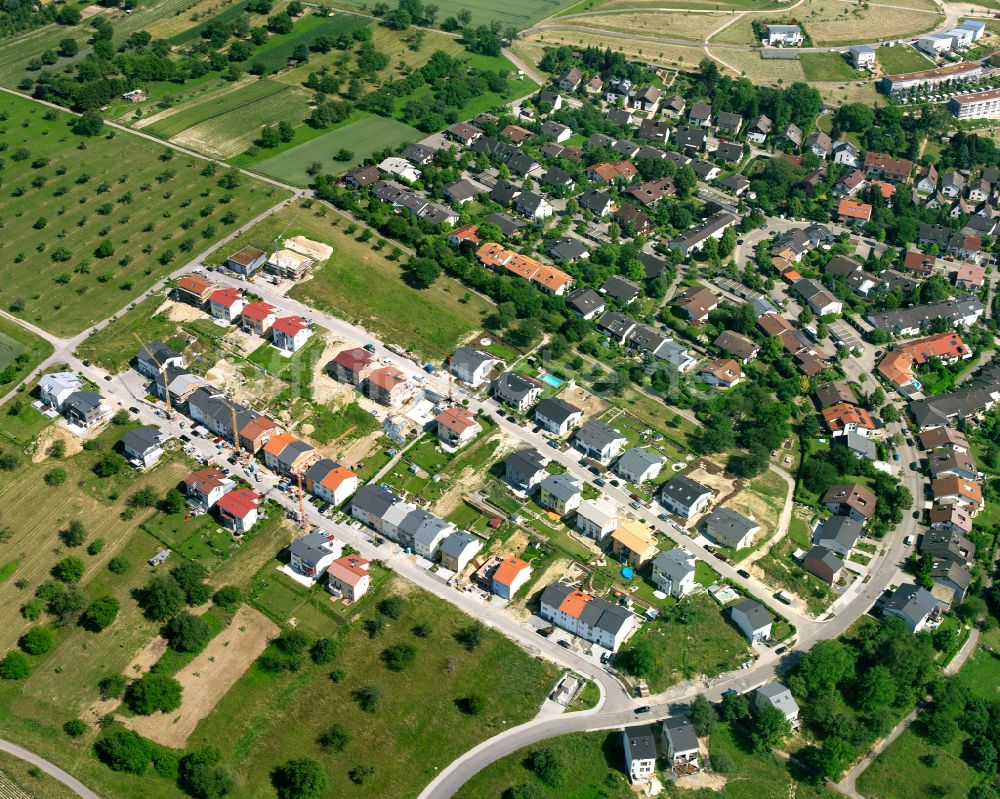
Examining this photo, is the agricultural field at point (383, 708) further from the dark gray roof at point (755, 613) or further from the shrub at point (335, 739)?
the dark gray roof at point (755, 613)

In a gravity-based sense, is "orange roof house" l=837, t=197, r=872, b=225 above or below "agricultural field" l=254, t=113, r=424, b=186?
below

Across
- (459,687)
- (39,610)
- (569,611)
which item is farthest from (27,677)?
(569,611)

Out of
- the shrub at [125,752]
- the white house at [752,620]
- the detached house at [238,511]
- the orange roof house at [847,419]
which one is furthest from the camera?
the orange roof house at [847,419]

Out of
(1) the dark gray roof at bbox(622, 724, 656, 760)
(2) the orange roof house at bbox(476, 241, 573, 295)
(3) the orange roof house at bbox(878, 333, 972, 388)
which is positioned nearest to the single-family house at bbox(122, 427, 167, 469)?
(2) the orange roof house at bbox(476, 241, 573, 295)

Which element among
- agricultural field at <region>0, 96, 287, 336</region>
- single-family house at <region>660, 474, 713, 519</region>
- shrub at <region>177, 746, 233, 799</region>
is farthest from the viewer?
agricultural field at <region>0, 96, 287, 336</region>

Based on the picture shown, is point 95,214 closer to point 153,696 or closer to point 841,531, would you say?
point 153,696

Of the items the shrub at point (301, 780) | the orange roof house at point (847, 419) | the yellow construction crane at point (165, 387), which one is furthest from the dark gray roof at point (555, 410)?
the shrub at point (301, 780)

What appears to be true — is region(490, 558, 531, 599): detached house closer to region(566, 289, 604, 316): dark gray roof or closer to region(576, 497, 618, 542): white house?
region(576, 497, 618, 542): white house

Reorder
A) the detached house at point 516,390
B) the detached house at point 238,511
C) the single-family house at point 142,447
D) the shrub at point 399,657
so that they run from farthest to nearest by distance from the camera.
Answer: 1. the detached house at point 516,390
2. the single-family house at point 142,447
3. the detached house at point 238,511
4. the shrub at point 399,657
